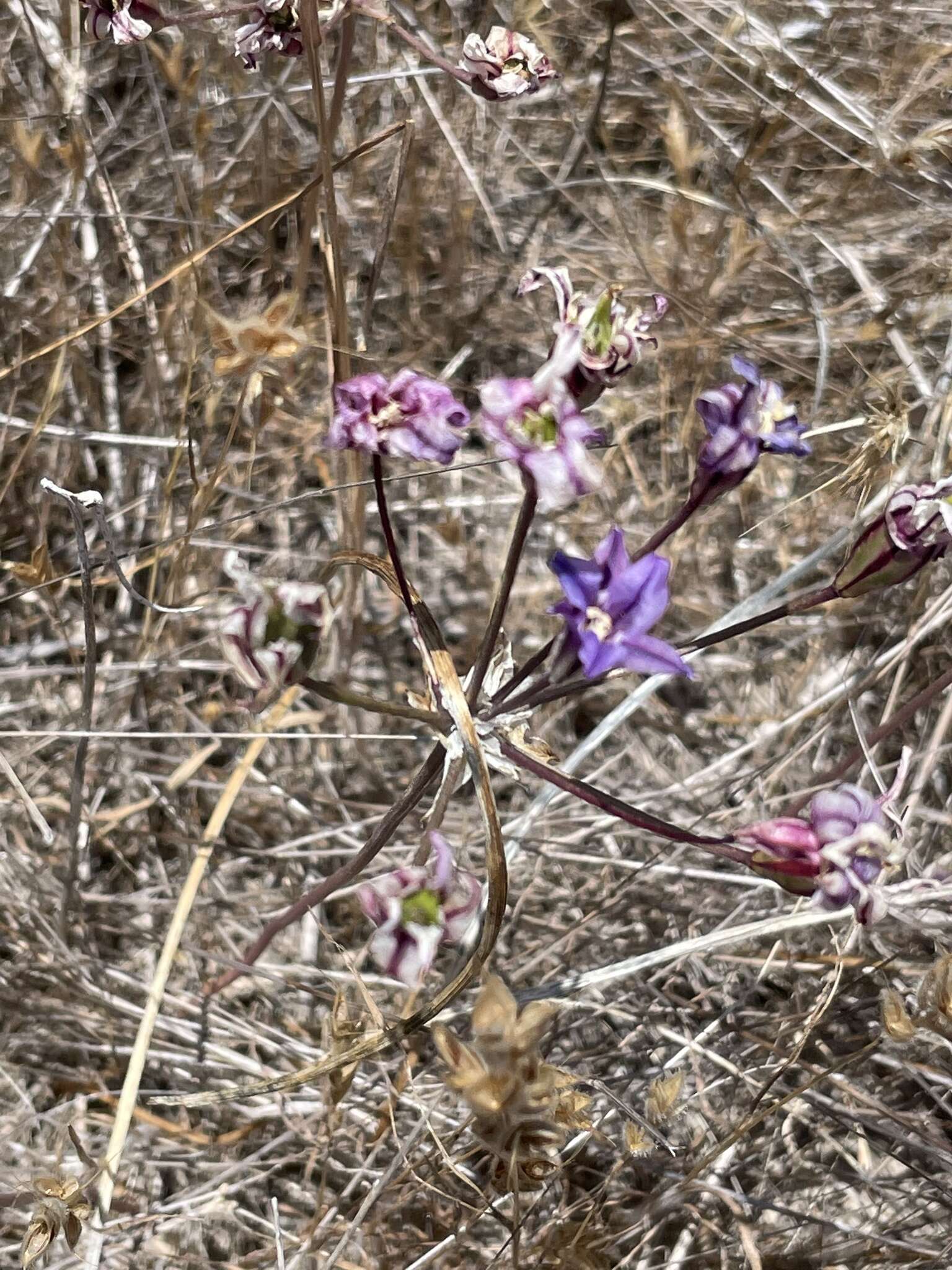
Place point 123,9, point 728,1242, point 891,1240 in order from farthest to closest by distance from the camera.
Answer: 1. point 728,1242
2. point 891,1240
3. point 123,9

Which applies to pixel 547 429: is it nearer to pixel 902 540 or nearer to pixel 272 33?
pixel 902 540

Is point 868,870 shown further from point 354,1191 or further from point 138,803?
point 138,803

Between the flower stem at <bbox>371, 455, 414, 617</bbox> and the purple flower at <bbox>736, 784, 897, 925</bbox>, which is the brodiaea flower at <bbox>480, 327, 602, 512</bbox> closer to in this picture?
the flower stem at <bbox>371, 455, 414, 617</bbox>

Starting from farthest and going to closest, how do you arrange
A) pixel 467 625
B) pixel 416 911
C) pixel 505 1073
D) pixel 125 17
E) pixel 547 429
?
pixel 467 625, pixel 125 17, pixel 416 911, pixel 547 429, pixel 505 1073

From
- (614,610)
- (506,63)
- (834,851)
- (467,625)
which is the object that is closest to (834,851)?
(834,851)

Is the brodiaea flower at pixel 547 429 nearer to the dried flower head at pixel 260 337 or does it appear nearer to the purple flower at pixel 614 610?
the purple flower at pixel 614 610

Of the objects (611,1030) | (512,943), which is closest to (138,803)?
(512,943)

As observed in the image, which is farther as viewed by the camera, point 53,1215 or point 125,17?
point 125,17

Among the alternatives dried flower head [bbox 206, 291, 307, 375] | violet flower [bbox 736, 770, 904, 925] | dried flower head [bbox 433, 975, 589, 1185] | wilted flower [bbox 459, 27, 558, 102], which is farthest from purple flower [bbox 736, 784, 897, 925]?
wilted flower [bbox 459, 27, 558, 102]
